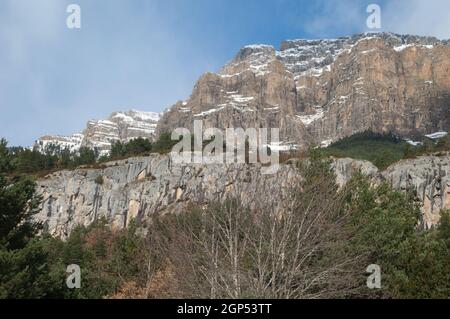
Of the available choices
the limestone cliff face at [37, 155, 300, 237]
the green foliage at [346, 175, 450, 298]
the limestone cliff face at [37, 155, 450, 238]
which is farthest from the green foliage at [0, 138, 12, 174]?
the limestone cliff face at [37, 155, 300, 237]

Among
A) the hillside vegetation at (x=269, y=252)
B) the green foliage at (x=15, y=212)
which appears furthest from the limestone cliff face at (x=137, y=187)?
the green foliage at (x=15, y=212)

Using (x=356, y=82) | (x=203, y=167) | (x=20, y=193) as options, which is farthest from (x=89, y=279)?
(x=356, y=82)

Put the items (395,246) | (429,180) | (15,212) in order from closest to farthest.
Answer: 1. (15,212)
2. (395,246)
3. (429,180)

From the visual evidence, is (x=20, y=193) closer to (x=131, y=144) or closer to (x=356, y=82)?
(x=131, y=144)

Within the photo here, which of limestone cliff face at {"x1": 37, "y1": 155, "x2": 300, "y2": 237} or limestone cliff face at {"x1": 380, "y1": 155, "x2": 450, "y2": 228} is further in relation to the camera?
limestone cliff face at {"x1": 37, "y1": 155, "x2": 300, "y2": 237}

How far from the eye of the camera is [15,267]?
17.0m

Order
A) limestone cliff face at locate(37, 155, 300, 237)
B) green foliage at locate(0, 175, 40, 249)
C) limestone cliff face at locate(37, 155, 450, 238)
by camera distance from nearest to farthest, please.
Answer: green foliage at locate(0, 175, 40, 249) → limestone cliff face at locate(37, 155, 450, 238) → limestone cliff face at locate(37, 155, 300, 237)

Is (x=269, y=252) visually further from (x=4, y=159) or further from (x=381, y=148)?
(x=381, y=148)

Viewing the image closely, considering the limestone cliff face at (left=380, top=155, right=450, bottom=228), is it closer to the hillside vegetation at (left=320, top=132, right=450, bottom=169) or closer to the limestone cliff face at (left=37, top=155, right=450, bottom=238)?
the limestone cliff face at (left=37, top=155, right=450, bottom=238)

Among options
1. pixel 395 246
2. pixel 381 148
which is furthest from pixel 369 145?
pixel 395 246

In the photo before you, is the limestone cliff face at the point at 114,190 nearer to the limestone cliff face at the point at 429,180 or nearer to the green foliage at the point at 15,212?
the limestone cliff face at the point at 429,180

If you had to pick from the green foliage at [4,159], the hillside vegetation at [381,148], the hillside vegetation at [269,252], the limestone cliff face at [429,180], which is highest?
the hillside vegetation at [381,148]

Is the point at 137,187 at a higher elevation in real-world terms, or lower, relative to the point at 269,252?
higher
